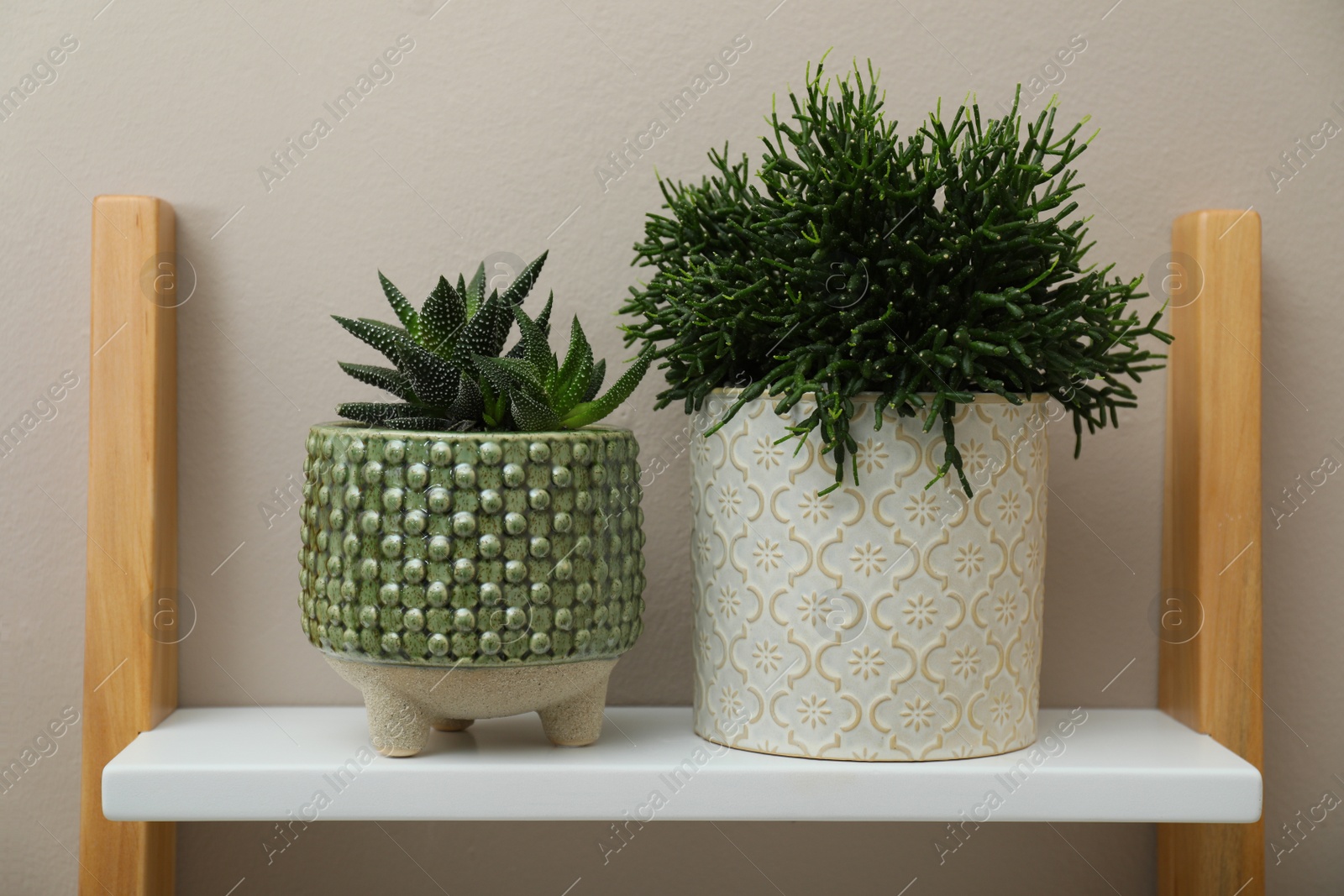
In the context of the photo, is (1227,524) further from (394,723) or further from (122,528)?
(122,528)

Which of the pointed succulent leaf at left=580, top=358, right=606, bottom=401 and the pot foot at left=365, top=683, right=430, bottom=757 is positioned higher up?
the pointed succulent leaf at left=580, top=358, right=606, bottom=401

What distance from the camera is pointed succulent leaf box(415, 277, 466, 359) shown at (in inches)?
20.0

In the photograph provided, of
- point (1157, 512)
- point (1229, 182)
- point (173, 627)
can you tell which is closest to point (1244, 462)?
point (1157, 512)

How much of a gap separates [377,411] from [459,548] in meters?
0.09

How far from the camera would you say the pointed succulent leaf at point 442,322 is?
51 centimetres

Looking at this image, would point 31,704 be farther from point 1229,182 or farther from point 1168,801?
point 1229,182

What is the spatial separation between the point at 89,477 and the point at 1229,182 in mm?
691

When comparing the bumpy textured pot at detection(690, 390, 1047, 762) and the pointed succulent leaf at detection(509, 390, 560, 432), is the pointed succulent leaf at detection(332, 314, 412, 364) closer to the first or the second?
the pointed succulent leaf at detection(509, 390, 560, 432)

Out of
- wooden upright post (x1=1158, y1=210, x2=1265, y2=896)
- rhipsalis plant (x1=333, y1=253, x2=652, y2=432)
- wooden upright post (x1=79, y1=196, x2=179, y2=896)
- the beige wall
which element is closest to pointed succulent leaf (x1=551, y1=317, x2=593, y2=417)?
rhipsalis plant (x1=333, y1=253, x2=652, y2=432)

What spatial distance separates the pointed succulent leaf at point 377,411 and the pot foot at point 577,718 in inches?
6.4

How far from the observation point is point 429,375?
1.64 feet

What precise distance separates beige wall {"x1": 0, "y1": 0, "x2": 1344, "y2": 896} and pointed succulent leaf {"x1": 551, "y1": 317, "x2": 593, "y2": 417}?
0.11 m

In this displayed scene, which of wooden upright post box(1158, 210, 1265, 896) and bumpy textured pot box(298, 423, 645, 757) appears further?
wooden upright post box(1158, 210, 1265, 896)

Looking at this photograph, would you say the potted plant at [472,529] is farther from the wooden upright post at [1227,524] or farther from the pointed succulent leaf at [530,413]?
the wooden upright post at [1227,524]
